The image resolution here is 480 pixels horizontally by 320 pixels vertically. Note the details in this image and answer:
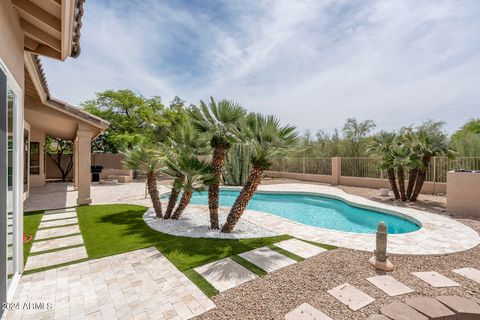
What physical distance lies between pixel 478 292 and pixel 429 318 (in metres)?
1.45

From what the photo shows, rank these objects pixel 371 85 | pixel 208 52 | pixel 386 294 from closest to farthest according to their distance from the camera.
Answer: pixel 386 294
pixel 208 52
pixel 371 85

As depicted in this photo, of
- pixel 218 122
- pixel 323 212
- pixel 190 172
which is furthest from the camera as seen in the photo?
pixel 323 212

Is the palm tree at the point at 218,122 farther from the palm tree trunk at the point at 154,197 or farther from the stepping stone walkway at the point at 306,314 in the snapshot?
the stepping stone walkway at the point at 306,314

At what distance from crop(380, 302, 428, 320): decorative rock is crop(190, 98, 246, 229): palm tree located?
4509 millimetres

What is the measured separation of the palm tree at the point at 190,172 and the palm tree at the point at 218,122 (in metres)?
0.27

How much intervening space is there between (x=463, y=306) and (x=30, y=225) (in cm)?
1025

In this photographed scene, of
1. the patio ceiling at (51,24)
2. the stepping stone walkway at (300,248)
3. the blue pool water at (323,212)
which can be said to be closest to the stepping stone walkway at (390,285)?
the stepping stone walkway at (300,248)

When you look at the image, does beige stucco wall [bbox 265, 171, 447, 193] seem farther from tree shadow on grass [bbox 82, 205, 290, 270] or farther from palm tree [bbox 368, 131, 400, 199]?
tree shadow on grass [bbox 82, 205, 290, 270]

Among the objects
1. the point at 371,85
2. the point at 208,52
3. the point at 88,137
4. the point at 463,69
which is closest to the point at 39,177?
the point at 88,137

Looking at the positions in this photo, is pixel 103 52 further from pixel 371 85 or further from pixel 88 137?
pixel 371 85

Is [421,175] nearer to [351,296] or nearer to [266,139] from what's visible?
[266,139]

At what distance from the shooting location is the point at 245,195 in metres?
6.21

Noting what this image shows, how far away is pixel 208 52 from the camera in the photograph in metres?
11.9

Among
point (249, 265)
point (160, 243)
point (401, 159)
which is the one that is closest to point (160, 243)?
point (160, 243)
